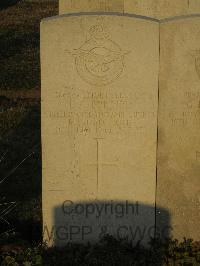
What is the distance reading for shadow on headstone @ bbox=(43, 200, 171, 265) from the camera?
508 cm

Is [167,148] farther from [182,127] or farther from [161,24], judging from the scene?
[161,24]

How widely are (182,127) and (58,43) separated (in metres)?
1.42

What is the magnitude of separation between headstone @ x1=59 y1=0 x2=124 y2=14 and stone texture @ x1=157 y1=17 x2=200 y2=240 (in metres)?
3.57

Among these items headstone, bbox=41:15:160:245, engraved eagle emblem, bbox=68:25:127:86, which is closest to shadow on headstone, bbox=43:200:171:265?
headstone, bbox=41:15:160:245

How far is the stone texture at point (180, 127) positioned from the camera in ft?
15.6

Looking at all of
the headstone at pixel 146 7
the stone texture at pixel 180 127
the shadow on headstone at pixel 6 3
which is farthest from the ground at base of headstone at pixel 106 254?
the shadow on headstone at pixel 6 3

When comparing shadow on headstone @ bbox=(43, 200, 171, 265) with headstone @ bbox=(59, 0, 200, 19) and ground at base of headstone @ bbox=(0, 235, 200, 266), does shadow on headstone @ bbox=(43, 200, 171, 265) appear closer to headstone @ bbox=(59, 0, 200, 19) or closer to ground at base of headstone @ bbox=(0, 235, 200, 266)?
ground at base of headstone @ bbox=(0, 235, 200, 266)

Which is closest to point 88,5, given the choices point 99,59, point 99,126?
point 99,59

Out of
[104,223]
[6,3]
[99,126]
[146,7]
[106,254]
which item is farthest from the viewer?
[6,3]

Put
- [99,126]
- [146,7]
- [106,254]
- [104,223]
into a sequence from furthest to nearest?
[146,7] < [104,223] < [99,126] < [106,254]

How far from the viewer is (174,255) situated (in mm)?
4895

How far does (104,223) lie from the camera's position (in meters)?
5.13

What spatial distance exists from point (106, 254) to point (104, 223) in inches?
17.0

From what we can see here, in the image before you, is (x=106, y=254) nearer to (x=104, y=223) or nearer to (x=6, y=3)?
(x=104, y=223)
